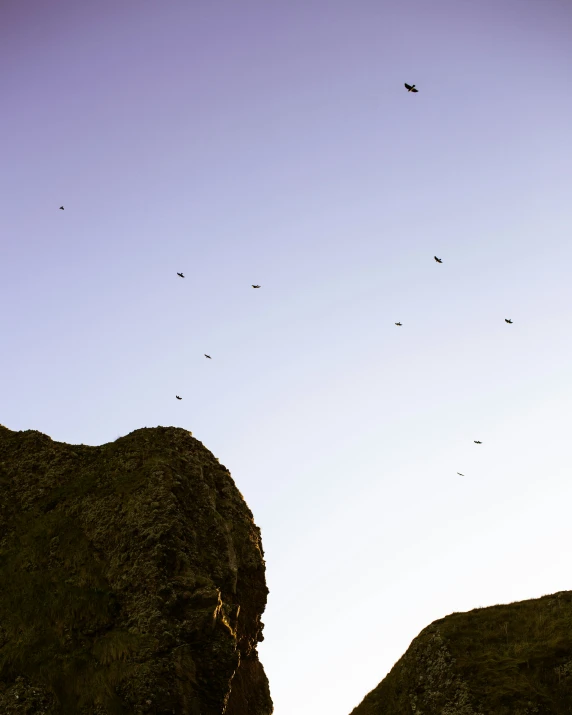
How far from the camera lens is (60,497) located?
131ft

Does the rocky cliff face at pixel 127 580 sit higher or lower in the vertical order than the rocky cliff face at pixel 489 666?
higher

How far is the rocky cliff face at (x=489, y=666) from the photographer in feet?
129

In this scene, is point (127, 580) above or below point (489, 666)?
above

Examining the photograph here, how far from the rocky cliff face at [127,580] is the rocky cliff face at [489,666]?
9401 millimetres

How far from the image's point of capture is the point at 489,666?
4200 cm

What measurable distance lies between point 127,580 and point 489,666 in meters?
22.5

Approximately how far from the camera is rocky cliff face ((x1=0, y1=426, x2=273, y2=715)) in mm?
30719

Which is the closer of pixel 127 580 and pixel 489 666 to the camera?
pixel 127 580

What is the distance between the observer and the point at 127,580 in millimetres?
34688

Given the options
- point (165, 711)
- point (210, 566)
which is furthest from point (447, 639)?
point (165, 711)

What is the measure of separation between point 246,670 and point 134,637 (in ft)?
36.1

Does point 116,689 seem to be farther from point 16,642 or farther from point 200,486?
point 200,486

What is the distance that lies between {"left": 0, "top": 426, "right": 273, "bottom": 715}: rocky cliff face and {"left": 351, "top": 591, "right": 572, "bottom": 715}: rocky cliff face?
9.40 metres

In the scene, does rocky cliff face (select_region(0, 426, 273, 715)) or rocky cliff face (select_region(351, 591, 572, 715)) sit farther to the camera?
rocky cliff face (select_region(351, 591, 572, 715))
